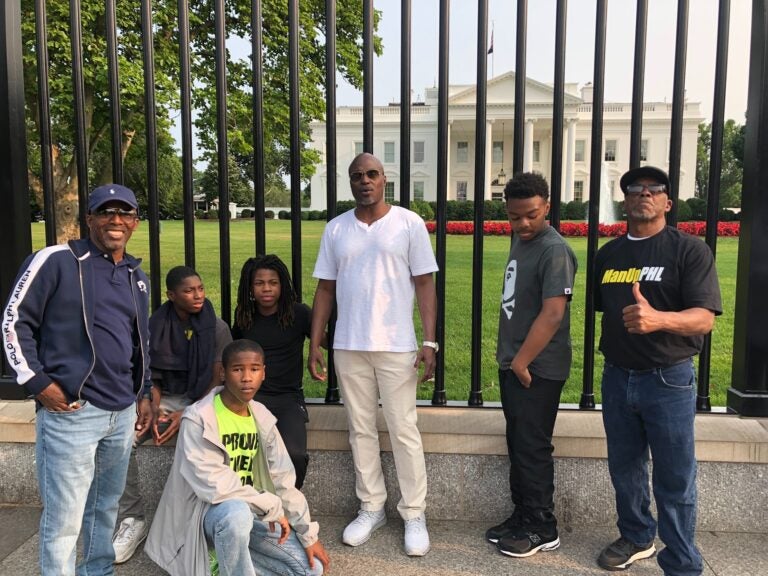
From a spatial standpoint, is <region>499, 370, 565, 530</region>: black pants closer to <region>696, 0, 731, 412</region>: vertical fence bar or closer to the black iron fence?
the black iron fence

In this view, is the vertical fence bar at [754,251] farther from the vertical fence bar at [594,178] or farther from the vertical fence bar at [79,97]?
the vertical fence bar at [79,97]

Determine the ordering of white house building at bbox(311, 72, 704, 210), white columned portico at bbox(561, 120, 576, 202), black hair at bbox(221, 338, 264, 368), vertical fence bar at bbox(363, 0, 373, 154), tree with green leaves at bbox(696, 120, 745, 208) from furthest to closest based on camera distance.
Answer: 1. tree with green leaves at bbox(696, 120, 745, 208)
2. white columned portico at bbox(561, 120, 576, 202)
3. white house building at bbox(311, 72, 704, 210)
4. vertical fence bar at bbox(363, 0, 373, 154)
5. black hair at bbox(221, 338, 264, 368)

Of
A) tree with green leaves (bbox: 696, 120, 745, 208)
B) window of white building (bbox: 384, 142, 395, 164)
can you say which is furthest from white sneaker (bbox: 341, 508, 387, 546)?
window of white building (bbox: 384, 142, 395, 164)

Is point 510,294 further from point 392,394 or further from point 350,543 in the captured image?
point 350,543

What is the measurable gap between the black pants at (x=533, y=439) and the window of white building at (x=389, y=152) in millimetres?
45108

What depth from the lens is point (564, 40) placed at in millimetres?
3473

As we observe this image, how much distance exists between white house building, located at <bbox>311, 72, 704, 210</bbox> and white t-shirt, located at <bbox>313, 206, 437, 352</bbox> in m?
29.2

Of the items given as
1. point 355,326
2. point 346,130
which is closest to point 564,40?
point 355,326

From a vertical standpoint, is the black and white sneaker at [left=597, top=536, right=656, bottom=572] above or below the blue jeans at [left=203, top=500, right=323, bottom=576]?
below

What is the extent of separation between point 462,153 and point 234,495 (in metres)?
53.0

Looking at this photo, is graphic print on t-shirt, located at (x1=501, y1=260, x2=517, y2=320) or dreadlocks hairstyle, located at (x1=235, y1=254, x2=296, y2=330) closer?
graphic print on t-shirt, located at (x1=501, y1=260, x2=517, y2=320)

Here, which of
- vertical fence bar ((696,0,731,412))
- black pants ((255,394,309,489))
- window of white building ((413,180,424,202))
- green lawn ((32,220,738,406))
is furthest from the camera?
window of white building ((413,180,424,202))

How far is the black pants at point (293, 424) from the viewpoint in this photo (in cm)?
312

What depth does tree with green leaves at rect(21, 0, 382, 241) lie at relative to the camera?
10.1 metres
